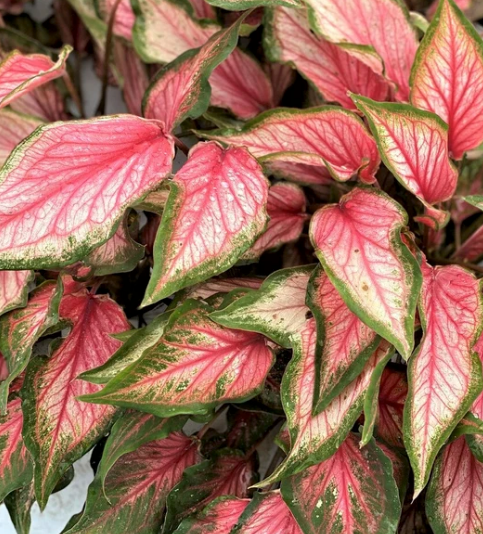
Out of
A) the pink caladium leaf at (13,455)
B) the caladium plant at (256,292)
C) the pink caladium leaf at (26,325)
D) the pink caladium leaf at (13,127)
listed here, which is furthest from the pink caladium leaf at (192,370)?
the pink caladium leaf at (13,127)

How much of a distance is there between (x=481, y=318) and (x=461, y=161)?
0.22 metres

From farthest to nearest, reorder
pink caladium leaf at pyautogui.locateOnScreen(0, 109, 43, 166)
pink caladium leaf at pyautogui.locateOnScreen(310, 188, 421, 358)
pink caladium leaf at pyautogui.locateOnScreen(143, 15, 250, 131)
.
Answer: pink caladium leaf at pyautogui.locateOnScreen(0, 109, 43, 166) < pink caladium leaf at pyautogui.locateOnScreen(143, 15, 250, 131) < pink caladium leaf at pyautogui.locateOnScreen(310, 188, 421, 358)

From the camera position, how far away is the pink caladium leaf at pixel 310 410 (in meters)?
0.68

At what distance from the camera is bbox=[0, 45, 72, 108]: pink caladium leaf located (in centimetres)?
75

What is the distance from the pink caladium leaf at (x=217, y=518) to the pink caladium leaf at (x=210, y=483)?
0.12ft

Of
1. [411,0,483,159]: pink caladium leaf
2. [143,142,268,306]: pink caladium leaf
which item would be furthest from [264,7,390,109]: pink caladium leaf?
[143,142,268,306]: pink caladium leaf

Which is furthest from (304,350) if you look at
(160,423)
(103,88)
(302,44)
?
(103,88)

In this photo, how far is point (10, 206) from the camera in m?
0.66

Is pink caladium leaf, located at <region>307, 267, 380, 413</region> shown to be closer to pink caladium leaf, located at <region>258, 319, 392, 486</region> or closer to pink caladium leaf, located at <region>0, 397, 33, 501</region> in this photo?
pink caladium leaf, located at <region>258, 319, 392, 486</region>

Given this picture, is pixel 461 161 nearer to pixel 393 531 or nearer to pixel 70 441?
pixel 393 531

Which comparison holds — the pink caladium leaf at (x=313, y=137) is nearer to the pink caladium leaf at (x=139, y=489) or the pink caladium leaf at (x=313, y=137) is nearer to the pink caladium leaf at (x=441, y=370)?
the pink caladium leaf at (x=441, y=370)

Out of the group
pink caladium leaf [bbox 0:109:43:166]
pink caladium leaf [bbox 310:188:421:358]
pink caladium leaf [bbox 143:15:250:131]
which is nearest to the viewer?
pink caladium leaf [bbox 310:188:421:358]

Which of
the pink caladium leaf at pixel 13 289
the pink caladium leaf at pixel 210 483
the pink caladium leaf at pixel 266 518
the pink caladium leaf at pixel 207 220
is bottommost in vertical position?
the pink caladium leaf at pixel 210 483

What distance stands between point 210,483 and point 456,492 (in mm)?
297
